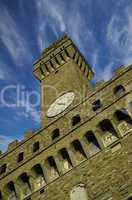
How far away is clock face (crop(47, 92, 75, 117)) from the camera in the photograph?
2030 cm

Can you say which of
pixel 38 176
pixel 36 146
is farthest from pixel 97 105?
pixel 38 176

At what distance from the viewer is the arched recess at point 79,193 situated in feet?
46.2

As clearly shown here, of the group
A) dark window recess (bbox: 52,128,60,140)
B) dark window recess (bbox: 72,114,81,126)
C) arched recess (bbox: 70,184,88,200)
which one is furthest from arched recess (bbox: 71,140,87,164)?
dark window recess (bbox: 52,128,60,140)

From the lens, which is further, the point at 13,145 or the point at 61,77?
the point at 61,77

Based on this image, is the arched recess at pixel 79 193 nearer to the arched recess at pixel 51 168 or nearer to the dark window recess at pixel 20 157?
the arched recess at pixel 51 168

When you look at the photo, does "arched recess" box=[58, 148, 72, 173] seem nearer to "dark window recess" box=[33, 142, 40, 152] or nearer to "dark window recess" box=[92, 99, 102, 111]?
"dark window recess" box=[33, 142, 40, 152]

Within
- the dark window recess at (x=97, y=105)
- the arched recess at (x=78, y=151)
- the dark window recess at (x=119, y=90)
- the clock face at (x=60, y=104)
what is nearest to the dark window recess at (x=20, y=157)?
the clock face at (x=60, y=104)

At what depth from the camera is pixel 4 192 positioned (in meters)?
17.1

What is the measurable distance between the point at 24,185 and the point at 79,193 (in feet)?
12.5

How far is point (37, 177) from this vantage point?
1678 cm

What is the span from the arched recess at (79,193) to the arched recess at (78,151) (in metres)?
1.59

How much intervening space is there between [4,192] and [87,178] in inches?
198

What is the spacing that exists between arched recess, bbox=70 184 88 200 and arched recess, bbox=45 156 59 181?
1.68 m

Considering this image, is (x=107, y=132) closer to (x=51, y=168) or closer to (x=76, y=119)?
(x=76, y=119)
